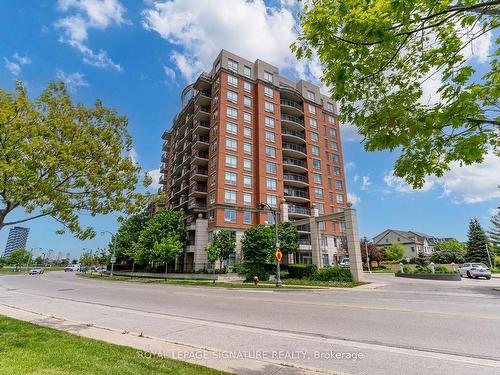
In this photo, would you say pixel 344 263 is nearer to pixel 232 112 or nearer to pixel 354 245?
pixel 354 245

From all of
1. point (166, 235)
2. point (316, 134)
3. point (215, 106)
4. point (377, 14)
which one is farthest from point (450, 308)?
point (316, 134)

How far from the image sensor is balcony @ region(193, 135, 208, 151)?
48.8m

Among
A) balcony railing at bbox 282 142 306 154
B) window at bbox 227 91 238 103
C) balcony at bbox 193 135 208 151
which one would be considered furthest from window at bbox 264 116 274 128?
balcony at bbox 193 135 208 151

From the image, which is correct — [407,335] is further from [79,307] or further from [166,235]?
[166,235]

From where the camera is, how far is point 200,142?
48562mm

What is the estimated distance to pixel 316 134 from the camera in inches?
2274

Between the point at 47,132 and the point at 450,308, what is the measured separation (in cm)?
1619

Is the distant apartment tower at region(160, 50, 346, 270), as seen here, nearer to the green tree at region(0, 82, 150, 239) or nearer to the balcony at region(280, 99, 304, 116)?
the balcony at region(280, 99, 304, 116)

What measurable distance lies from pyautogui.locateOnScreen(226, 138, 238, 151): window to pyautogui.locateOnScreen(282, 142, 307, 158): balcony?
32.0 ft

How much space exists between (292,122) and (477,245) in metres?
45.9

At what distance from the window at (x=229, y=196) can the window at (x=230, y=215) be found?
1.53 m

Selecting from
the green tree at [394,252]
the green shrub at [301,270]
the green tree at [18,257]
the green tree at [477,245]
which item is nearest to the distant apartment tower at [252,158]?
the green shrub at [301,270]

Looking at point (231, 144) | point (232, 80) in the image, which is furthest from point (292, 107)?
point (231, 144)

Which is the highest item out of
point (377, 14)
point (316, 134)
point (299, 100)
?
point (299, 100)
